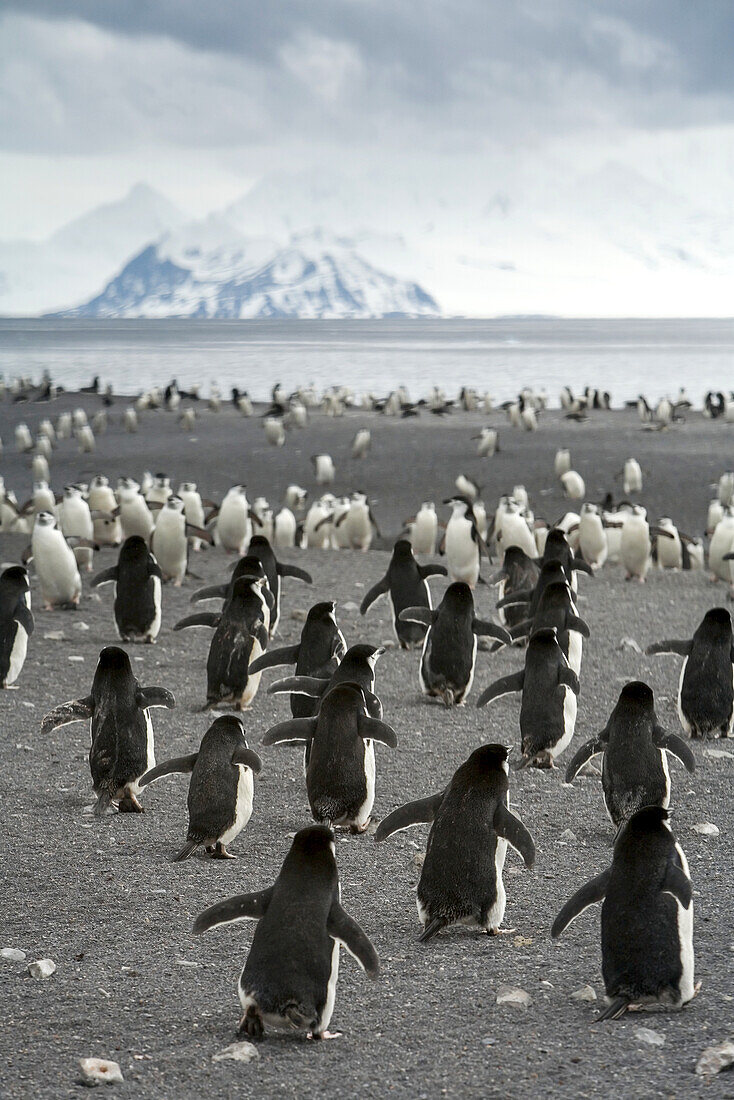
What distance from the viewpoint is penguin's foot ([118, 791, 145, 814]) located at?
4.62m

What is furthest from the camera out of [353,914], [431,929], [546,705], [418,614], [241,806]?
[418,614]

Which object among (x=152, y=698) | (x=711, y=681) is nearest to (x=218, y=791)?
(x=152, y=698)

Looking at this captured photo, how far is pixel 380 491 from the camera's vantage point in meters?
18.5

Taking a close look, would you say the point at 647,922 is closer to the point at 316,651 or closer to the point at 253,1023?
the point at 253,1023

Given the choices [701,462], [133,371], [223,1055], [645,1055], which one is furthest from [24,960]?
[133,371]

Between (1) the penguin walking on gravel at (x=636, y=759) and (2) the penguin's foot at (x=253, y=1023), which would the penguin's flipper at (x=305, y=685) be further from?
(2) the penguin's foot at (x=253, y=1023)

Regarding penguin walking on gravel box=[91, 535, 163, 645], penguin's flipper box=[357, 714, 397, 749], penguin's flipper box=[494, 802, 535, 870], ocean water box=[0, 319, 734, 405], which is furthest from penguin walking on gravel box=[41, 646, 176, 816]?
ocean water box=[0, 319, 734, 405]

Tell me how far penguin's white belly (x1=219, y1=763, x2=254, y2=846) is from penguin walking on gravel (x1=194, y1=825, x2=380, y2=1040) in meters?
1.07

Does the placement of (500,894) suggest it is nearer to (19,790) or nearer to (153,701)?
(153,701)

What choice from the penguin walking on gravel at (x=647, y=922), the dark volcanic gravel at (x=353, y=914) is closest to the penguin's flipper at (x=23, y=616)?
the dark volcanic gravel at (x=353, y=914)

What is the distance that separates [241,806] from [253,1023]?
1328 mm

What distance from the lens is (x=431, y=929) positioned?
138 inches

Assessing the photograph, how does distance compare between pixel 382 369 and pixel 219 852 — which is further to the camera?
pixel 382 369

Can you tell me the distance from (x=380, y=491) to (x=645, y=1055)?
15.8m
